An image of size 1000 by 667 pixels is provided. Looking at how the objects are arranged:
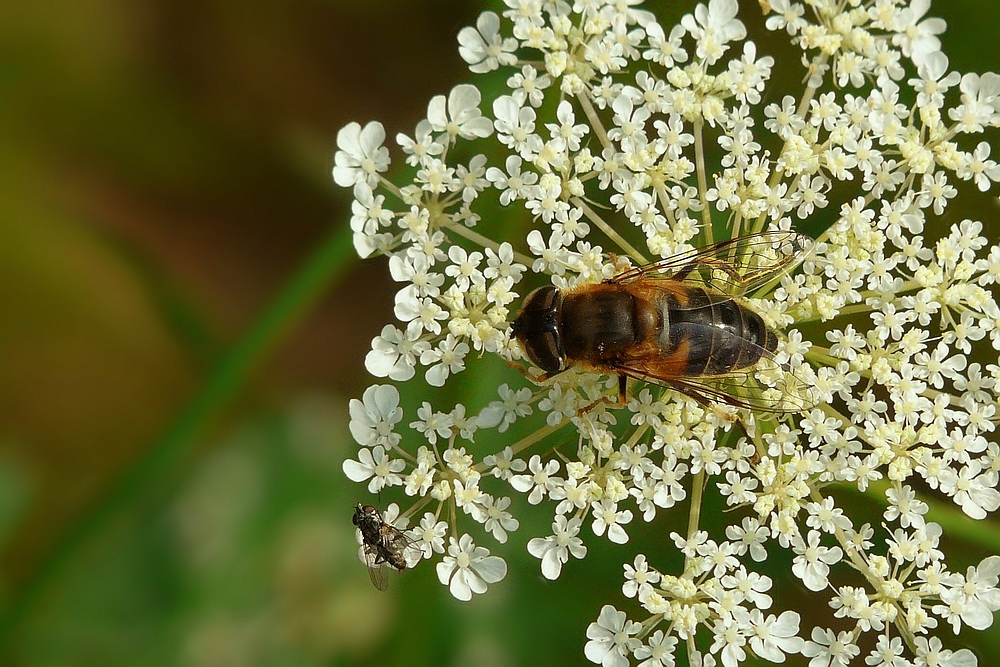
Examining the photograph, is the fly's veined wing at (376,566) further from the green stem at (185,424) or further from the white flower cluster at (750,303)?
the green stem at (185,424)

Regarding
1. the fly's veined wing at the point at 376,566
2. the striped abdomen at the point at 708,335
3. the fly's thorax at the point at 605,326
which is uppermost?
the fly's thorax at the point at 605,326

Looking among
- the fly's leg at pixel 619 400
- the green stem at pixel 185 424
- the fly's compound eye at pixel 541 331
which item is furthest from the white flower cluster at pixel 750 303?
the green stem at pixel 185 424

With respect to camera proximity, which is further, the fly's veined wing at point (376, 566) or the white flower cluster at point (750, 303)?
the fly's veined wing at point (376, 566)

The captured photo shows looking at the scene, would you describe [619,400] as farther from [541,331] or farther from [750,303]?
[750,303]

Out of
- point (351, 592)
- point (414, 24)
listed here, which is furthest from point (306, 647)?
point (414, 24)

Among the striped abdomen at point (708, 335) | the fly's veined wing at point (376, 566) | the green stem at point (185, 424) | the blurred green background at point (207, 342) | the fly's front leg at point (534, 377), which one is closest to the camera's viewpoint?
the striped abdomen at point (708, 335)

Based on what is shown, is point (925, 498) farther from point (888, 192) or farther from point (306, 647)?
point (306, 647)
